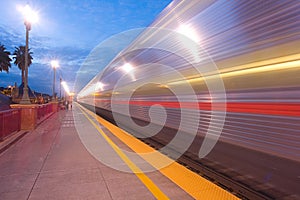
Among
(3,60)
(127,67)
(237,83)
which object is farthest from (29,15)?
(3,60)

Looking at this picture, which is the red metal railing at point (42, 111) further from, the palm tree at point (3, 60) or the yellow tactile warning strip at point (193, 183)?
the palm tree at point (3, 60)

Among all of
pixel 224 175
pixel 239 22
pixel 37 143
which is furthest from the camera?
pixel 37 143

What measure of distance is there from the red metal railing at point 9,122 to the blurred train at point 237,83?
4.52 m

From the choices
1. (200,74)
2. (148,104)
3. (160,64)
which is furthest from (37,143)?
(200,74)

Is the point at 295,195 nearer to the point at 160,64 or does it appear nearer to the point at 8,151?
the point at 160,64

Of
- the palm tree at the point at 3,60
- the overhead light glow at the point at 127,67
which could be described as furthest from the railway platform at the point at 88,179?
the palm tree at the point at 3,60

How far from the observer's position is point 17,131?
32.5 feet

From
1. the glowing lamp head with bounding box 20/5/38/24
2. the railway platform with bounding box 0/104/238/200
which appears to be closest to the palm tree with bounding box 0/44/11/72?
the glowing lamp head with bounding box 20/5/38/24

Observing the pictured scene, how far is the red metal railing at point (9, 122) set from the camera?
7.62 metres

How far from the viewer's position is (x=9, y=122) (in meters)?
8.62

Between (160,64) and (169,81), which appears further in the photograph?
(160,64)

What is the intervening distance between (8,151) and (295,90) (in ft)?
21.8

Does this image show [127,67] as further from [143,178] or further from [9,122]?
[143,178]

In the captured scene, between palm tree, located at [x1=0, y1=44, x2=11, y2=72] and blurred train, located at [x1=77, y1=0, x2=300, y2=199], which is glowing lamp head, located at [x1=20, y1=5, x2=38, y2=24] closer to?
blurred train, located at [x1=77, y1=0, x2=300, y2=199]
